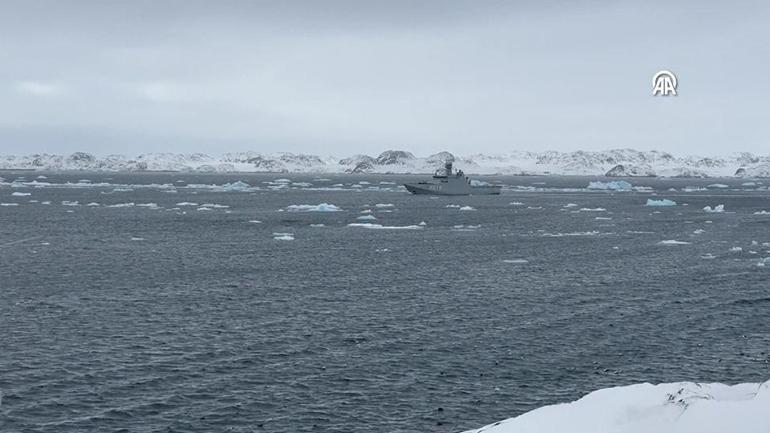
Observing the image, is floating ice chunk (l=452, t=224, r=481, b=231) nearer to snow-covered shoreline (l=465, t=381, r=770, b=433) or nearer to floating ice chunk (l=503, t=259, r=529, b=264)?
floating ice chunk (l=503, t=259, r=529, b=264)

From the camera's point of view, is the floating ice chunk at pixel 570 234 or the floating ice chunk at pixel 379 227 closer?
the floating ice chunk at pixel 570 234

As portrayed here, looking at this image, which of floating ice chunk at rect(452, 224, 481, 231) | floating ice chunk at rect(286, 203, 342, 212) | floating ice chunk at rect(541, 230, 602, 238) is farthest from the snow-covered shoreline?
floating ice chunk at rect(286, 203, 342, 212)

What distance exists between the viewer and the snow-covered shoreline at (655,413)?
1652 centimetres

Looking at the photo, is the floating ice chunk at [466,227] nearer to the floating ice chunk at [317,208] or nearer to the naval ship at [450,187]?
the floating ice chunk at [317,208]

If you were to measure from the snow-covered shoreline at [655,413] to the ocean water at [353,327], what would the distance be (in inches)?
232

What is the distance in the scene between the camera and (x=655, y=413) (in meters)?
17.2

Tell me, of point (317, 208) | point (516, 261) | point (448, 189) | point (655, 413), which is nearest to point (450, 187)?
point (448, 189)

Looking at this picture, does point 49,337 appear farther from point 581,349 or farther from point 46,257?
point 46,257

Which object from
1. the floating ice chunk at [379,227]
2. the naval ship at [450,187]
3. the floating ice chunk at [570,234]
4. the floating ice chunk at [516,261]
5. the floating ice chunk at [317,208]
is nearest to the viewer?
the floating ice chunk at [516,261]

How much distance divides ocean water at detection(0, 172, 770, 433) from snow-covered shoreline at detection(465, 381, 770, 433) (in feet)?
19.3

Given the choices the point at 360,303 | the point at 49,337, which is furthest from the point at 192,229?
the point at 49,337

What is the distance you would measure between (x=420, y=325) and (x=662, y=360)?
10.9m

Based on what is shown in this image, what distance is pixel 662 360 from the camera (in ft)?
102

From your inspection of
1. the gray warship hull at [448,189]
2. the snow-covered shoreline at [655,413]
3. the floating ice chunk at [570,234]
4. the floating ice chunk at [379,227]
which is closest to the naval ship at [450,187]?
the gray warship hull at [448,189]
